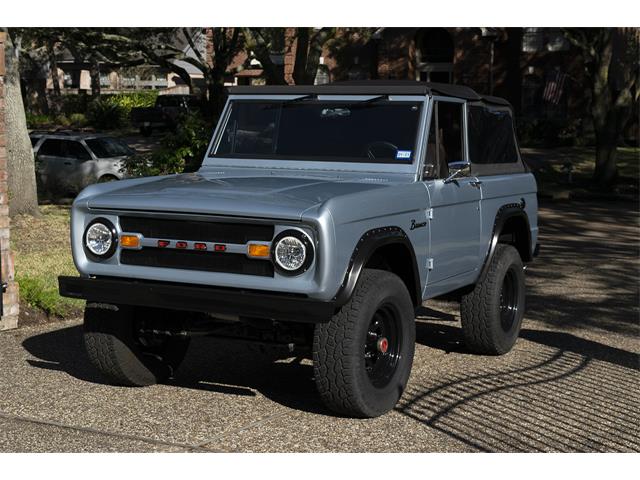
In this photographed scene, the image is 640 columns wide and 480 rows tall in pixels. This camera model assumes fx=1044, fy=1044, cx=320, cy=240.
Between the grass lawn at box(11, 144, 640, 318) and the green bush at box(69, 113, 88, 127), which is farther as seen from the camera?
the green bush at box(69, 113, 88, 127)

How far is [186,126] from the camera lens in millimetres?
14219

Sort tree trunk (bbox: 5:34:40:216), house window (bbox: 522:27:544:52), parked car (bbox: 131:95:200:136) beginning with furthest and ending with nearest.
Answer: parked car (bbox: 131:95:200:136) → house window (bbox: 522:27:544:52) → tree trunk (bbox: 5:34:40:216)

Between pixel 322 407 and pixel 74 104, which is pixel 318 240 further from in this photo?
pixel 74 104

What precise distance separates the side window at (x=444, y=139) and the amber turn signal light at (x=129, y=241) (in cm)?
205

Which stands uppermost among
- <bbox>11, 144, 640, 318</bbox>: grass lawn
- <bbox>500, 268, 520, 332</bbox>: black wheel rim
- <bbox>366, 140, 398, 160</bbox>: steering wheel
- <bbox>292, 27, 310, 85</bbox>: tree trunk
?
<bbox>292, 27, 310, 85</bbox>: tree trunk

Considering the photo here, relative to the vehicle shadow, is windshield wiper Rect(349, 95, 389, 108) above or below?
above

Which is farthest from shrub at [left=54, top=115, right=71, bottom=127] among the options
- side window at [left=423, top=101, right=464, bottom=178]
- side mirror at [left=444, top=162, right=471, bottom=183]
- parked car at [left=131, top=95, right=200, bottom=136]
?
side mirror at [left=444, top=162, right=471, bottom=183]

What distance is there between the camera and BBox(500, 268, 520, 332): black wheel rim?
859cm

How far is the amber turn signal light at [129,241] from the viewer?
6.39m

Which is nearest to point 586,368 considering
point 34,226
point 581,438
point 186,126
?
point 581,438

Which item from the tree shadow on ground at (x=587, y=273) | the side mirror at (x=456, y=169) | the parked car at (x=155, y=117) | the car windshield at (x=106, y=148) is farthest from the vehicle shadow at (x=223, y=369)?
the parked car at (x=155, y=117)

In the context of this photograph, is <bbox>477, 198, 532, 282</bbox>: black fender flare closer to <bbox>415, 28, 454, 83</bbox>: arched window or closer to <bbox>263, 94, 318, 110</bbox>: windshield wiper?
<bbox>263, 94, 318, 110</bbox>: windshield wiper

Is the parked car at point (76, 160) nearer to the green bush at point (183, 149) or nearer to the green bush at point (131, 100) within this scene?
the green bush at point (183, 149)

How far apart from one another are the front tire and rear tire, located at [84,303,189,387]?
1443 millimetres
